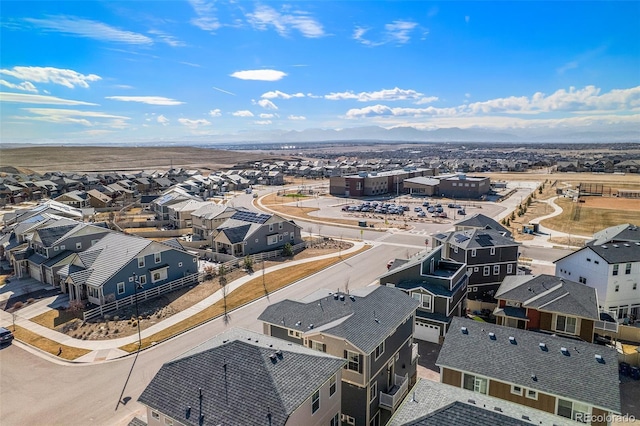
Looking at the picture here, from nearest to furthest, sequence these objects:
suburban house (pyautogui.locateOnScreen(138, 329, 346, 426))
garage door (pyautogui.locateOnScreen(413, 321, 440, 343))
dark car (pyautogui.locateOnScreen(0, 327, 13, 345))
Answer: suburban house (pyautogui.locateOnScreen(138, 329, 346, 426))
dark car (pyautogui.locateOnScreen(0, 327, 13, 345))
garage door (pyautogui.locateOnScreen(413, 321, 440, 343))

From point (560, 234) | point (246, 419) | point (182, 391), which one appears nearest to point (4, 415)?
point (182, 391)

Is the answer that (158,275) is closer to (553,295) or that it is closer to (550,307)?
(550,307)

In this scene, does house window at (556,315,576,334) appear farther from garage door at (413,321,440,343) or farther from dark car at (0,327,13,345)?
dark car at (0,327,13,345)

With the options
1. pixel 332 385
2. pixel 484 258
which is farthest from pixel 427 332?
pixel 332 385

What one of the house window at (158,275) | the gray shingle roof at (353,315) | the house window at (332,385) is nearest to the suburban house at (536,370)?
the gray shingle roof at (353,315)

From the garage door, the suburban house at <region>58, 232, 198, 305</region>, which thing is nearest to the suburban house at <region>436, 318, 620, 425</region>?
the garage door
